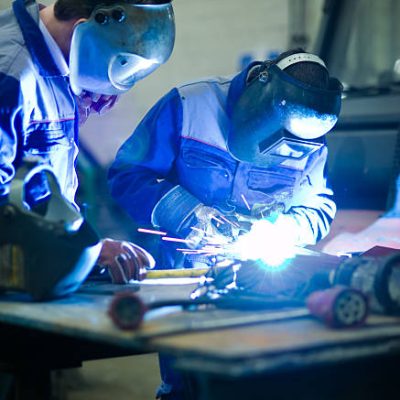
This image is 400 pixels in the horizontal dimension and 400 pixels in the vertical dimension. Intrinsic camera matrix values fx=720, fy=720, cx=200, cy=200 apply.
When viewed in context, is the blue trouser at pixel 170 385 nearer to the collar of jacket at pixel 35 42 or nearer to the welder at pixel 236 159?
the welder at pixel 236 159

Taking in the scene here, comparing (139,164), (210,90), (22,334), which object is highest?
(210,90)

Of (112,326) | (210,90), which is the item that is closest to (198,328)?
(112,326)

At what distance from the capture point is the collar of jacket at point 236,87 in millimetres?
3070

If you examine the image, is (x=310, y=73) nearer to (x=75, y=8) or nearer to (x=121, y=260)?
(x=75, y=8)

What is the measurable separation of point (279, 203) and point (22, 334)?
1.33 m

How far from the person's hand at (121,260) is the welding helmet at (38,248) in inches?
12.6

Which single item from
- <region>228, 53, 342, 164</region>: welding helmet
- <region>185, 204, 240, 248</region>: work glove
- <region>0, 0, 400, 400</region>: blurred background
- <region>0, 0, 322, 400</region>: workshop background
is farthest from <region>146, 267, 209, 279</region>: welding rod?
<region>0, 0, 322, 400</region>: workshop background

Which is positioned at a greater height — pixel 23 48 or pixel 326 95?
pixel 23 48

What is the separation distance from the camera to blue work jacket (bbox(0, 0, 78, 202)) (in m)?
2.41

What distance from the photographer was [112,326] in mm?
1729

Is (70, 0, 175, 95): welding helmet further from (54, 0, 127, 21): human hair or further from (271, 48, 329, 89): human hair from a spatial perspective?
(271, 48, 329, 89): human hair

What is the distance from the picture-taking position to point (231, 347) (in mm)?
1478

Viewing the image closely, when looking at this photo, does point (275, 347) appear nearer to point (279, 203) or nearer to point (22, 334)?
point (22, 334)

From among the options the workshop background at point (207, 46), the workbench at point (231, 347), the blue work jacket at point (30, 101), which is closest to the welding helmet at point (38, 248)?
the workbench at point (231, 347)
